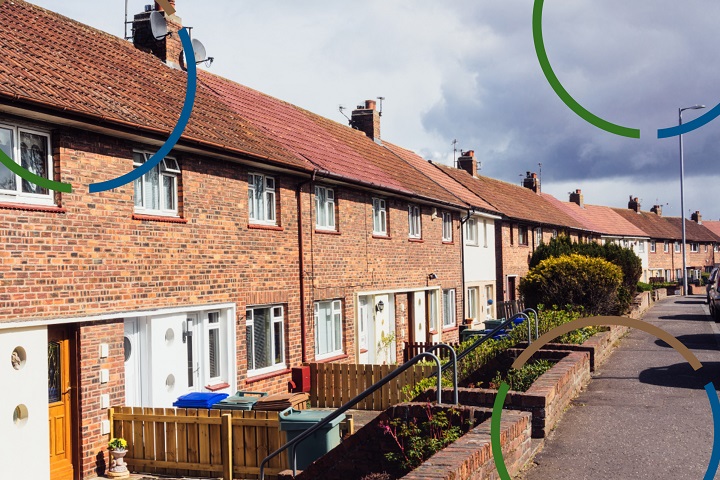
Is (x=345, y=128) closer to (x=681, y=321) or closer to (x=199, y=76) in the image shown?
(x=199, y=76)

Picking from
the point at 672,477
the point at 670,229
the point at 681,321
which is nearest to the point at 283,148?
the point at 672,477

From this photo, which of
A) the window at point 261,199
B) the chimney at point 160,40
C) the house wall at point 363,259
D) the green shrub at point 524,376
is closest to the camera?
the green shrub at point 524,376

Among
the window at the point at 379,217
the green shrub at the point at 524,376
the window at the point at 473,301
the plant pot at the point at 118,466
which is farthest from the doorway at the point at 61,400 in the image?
the window at the point at 473,301

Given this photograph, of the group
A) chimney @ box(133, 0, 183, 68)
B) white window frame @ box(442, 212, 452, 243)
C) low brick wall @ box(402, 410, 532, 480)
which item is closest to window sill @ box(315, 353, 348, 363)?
chimney @ box(133, 0, 183, 68)

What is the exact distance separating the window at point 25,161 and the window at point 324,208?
25.9ft

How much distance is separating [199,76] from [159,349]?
854 centimetres

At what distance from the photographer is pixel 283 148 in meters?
17.5

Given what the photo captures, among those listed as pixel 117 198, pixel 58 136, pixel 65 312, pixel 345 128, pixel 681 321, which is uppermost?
pixel 345 128

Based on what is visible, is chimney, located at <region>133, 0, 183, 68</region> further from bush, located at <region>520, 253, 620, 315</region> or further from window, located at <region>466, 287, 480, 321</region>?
window, located at <region>466, 287, 480, 321</region>

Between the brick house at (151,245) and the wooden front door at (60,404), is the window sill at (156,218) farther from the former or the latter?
the wooden front door at (60,404)

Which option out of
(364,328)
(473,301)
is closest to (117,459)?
(364,328)

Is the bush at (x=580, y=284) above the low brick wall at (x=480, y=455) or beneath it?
above

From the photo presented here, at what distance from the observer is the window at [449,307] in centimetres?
2647

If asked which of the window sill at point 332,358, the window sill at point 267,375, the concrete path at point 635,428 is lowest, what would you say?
the window sill at point 332,358
